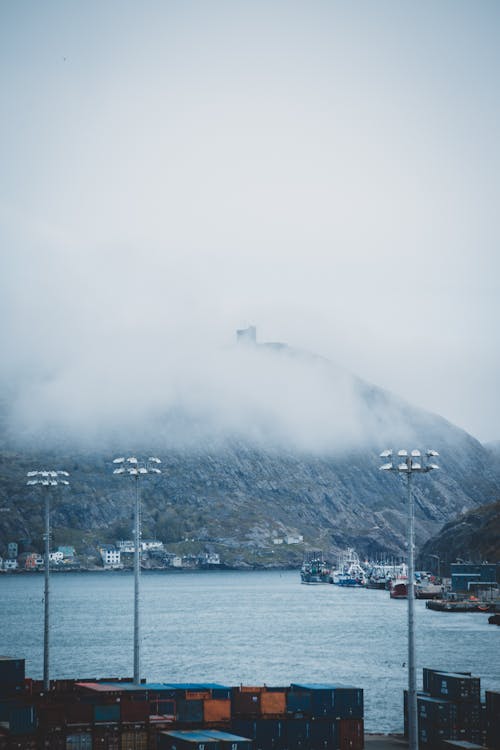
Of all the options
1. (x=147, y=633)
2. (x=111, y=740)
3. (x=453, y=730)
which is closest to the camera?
(x=111, y=740)

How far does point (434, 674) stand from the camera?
74688 millimetres

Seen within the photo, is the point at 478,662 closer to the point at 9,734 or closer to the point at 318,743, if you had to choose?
the point at 318,743

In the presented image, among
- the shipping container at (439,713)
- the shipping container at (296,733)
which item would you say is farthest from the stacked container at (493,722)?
the shipping container at (296,733)

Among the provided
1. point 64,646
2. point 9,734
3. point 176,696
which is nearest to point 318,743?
point 176,696

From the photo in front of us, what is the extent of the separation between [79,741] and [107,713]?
7.95ft

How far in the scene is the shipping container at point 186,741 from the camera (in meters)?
53.4

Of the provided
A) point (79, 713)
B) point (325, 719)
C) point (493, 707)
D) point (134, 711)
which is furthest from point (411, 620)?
point (79, 713)

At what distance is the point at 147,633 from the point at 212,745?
133 m

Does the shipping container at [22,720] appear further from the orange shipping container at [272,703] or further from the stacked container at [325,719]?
the stacked container at [325,719]

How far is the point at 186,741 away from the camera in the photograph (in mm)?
54031

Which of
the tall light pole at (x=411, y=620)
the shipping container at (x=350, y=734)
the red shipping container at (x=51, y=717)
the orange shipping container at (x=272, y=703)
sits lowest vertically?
the shipping container at (x=350, y=734)

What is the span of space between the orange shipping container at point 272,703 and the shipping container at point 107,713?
30.9ft

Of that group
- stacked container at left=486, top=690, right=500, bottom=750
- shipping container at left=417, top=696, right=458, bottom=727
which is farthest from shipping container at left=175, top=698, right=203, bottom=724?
stacked container at left=486, top=690, right=500, bottom=750

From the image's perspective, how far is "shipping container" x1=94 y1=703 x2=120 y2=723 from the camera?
191 feet
